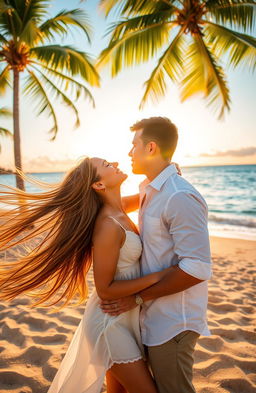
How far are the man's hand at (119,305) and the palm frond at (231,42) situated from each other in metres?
7.82

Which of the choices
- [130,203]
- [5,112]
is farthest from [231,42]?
[5,112]

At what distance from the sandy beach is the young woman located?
781 mm

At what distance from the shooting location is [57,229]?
2092 mm

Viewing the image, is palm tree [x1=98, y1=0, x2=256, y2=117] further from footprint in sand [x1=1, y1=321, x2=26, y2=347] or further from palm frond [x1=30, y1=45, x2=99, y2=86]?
footprint in sand [x1=1, y1=321, x2=26, y2=347]

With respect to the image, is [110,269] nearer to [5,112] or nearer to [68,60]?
[68,60]

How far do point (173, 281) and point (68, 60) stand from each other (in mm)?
9604

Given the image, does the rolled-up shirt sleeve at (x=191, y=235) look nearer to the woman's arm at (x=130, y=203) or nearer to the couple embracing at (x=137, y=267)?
the couple embracing at (x=137, y=267)

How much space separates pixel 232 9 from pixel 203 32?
1106 millimetres

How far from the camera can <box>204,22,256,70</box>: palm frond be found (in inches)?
306

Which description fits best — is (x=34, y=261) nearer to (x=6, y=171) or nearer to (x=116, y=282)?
(x=116, y=282)

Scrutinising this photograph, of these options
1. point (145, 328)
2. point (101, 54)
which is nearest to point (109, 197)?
point (145, 328)

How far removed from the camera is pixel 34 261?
2.14m

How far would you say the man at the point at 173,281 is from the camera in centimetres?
154

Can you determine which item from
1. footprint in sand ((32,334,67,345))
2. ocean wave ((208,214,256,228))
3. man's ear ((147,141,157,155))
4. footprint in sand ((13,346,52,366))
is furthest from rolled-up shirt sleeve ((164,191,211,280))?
ocean wave ((208,214,256,228))
